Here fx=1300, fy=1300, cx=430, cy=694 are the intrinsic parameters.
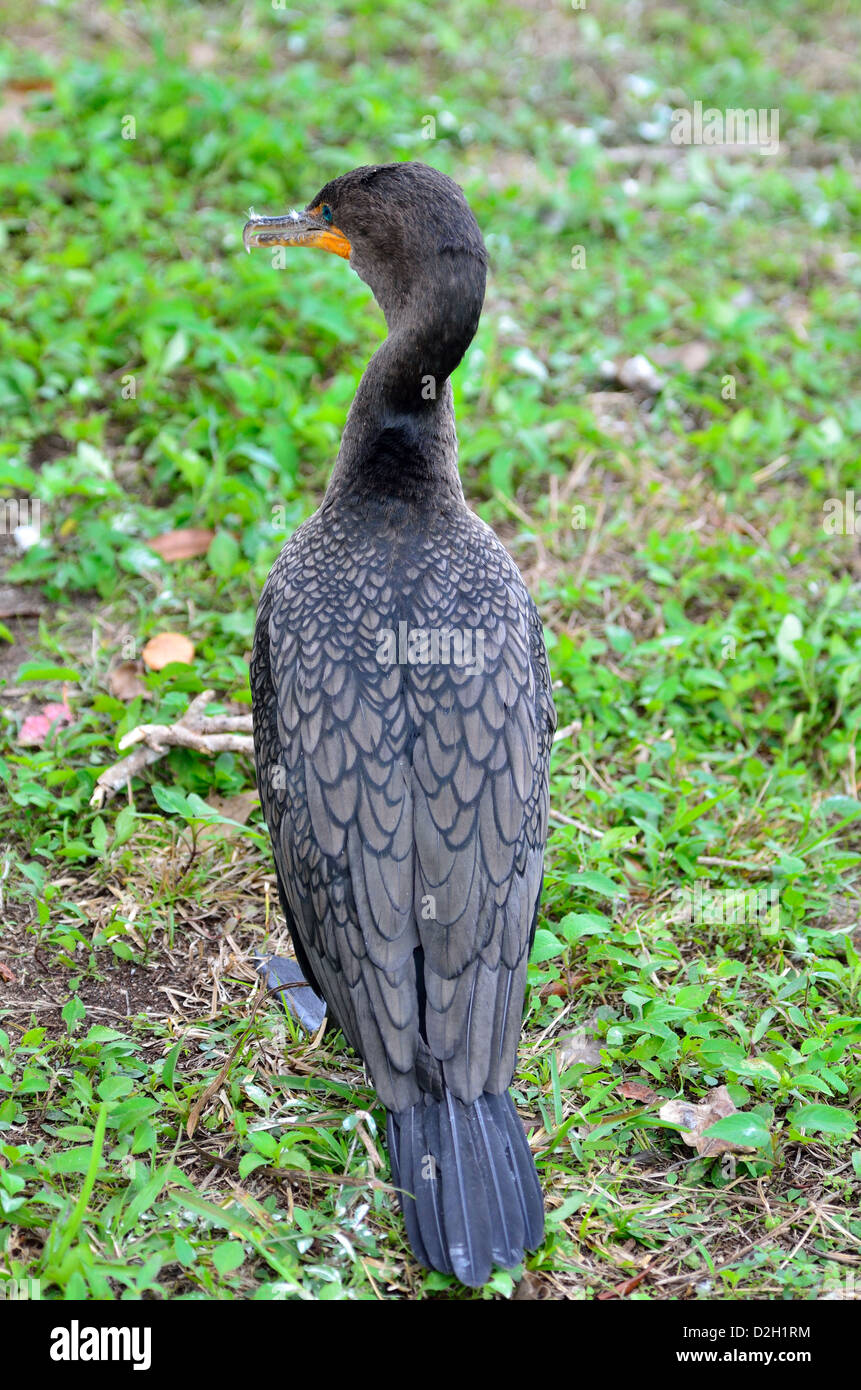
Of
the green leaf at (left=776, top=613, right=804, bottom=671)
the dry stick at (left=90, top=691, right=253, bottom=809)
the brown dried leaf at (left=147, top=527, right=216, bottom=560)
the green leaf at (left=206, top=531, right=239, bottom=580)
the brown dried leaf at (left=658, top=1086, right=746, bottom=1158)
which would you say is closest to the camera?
the brown dried leaf at (left=658, top=1086, right=746, bottom=1158)

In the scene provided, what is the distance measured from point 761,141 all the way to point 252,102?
9.62ft

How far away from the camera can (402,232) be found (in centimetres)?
331

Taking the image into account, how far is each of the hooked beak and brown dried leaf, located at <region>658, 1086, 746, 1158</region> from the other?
2.44 m

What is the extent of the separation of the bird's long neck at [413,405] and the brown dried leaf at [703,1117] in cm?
168

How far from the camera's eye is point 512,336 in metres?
5.93

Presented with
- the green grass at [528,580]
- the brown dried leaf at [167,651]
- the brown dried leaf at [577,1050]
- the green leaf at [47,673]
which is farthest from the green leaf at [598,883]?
the green leaf at [47,673]

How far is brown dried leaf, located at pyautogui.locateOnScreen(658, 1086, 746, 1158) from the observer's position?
3.09 metres

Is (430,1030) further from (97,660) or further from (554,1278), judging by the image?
(97,660)

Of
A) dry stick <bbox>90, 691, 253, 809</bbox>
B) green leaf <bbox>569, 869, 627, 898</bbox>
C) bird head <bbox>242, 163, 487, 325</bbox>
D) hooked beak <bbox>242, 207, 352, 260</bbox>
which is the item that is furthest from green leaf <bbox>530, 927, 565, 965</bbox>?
hooked beak <bbox>242, 207, 352, 260</bbox>

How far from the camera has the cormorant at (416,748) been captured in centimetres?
282

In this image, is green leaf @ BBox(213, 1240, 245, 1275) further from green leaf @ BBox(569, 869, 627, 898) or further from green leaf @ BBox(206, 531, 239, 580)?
green leaf @ BBox(206, 531, 239, 580)

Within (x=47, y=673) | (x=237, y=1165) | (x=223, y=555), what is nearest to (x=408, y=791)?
(x=237, y=1165)
